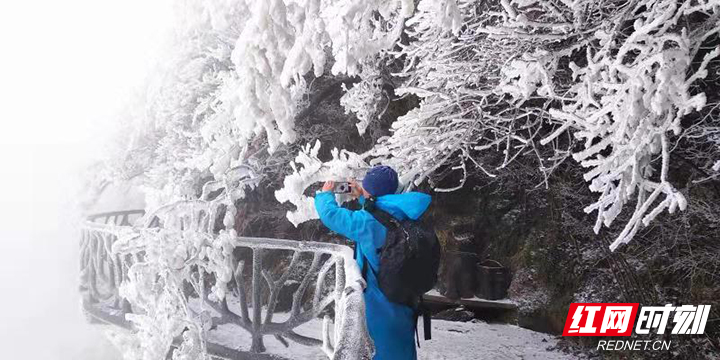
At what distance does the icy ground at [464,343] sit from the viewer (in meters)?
4.76

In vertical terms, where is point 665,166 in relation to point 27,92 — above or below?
below

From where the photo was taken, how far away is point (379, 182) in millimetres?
3029

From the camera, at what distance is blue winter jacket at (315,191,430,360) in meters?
A: 2.84

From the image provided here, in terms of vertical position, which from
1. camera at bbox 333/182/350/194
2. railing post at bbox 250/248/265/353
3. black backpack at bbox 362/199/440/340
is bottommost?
railing post at bbox 250/248/265/353

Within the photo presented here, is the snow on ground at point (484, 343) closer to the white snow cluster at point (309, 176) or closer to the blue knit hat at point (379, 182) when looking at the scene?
the white snow cluster at point (309, 176)

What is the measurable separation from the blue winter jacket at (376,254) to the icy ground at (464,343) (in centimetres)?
160

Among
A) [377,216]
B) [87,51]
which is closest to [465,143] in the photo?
[377,216]

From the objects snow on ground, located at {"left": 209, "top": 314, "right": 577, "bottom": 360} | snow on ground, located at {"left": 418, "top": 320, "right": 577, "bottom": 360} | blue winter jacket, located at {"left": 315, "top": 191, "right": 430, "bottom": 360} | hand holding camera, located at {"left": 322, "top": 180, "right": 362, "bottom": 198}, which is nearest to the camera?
blue winter jacket, located at {"left": 315, "top": 191, "right": 430, "bottom": 360}

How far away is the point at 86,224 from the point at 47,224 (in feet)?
34.3

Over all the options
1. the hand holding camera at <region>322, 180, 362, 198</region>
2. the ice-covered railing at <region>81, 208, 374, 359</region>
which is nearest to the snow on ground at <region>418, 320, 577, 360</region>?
the ice-covered railing at <region>81, 208, 374, 359</region>

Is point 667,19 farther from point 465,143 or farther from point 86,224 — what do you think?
point 86,224

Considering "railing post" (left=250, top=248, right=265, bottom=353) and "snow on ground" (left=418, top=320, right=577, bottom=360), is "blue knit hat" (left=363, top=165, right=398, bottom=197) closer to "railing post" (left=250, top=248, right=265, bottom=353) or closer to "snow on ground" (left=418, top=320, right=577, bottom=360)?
"railing post" (left=250, top=248, right=265, bottom=353)

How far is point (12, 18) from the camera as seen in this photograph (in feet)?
54.4

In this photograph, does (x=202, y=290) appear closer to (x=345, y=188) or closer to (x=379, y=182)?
(x=345, y=188)
